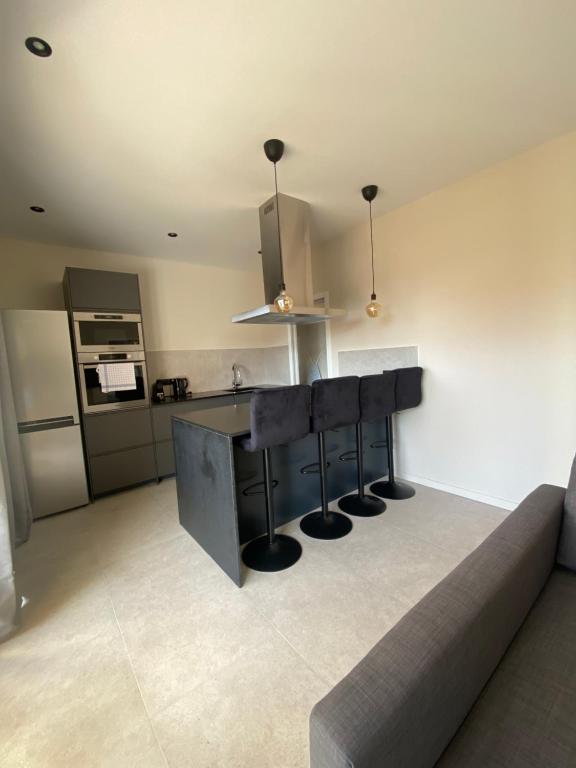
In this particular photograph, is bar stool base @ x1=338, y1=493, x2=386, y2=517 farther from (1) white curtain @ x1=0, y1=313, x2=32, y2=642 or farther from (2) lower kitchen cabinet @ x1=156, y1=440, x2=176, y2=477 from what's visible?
(1) white curtain @ x1=0, y1=313, x2=32, y2=642

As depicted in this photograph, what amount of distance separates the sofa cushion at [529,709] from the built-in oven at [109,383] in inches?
130

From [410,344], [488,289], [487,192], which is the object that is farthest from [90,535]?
[487,192]

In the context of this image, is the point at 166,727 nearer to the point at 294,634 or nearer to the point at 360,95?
the point at 294,634

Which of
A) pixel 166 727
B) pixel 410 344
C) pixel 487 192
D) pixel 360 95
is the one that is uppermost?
pixel 360 95

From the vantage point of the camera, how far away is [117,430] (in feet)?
10.3

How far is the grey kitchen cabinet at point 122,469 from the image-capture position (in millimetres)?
3018

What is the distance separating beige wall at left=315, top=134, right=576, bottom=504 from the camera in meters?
2.10

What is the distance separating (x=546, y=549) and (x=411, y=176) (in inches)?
101

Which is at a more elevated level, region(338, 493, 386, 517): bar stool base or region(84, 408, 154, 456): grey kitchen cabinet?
region(84, 408, 154, 456): grey kitchen cabinet

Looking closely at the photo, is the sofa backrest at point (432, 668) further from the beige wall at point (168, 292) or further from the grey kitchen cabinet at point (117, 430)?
the beige wall at point (168, 292)

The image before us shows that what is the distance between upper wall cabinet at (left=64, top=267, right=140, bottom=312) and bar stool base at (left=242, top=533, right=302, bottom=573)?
260 cm

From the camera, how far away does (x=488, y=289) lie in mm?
2406

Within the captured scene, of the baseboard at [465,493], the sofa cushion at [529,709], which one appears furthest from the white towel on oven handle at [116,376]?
the sofa cushion at [529,709]

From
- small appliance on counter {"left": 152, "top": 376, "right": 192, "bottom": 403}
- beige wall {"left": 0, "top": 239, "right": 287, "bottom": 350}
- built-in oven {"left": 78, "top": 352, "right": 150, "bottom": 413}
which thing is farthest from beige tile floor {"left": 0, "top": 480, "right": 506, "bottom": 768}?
beige wall {"left": 0, "top": 239, "right": 287, "bottom": 350}
